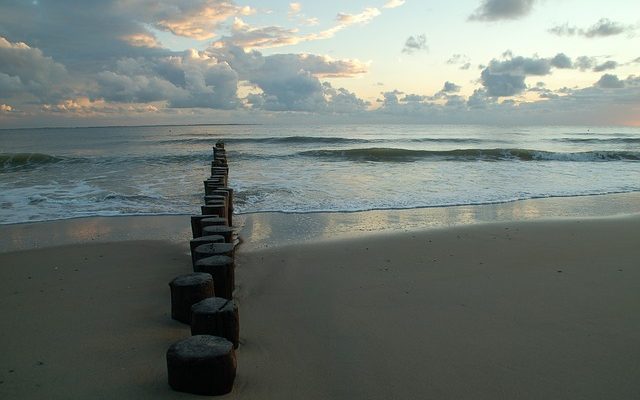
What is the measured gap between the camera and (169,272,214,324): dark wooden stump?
3.44m

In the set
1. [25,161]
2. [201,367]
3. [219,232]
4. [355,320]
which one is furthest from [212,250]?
[25,161]

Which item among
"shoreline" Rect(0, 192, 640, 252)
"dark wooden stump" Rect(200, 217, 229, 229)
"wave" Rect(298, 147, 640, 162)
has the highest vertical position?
"dark wooden stump" Rect(200, 217, 229, 229)

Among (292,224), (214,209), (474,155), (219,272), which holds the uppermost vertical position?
(214,209)

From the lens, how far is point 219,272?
151 inches

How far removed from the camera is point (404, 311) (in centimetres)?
403

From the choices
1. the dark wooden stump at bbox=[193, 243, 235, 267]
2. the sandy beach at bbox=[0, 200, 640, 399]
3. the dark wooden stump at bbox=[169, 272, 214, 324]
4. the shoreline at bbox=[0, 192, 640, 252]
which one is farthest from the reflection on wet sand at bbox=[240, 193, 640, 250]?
the dark wooden stump at bbox=[169, 272, 214, 324]

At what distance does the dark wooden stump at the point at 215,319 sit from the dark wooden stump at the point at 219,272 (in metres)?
0.81

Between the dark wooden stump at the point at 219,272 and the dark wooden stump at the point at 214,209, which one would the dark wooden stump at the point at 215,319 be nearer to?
the dark wooden stump at the point at 219,272

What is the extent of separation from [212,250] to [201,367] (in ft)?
5.98

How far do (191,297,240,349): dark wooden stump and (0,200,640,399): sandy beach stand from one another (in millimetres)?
267

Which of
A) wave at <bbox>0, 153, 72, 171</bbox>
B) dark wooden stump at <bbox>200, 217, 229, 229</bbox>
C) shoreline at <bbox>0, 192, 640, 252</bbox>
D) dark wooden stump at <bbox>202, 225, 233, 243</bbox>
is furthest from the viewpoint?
wave at <bbox>0, 153, 72, 171</bbox>

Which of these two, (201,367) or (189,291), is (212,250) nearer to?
(189,291)

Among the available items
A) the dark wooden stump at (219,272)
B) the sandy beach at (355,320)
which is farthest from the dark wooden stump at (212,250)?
the sandy beach at (355,320)

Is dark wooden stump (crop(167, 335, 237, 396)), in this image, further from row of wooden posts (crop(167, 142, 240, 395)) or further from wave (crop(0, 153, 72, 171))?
wave (crop(0, 153, 72, 171))
